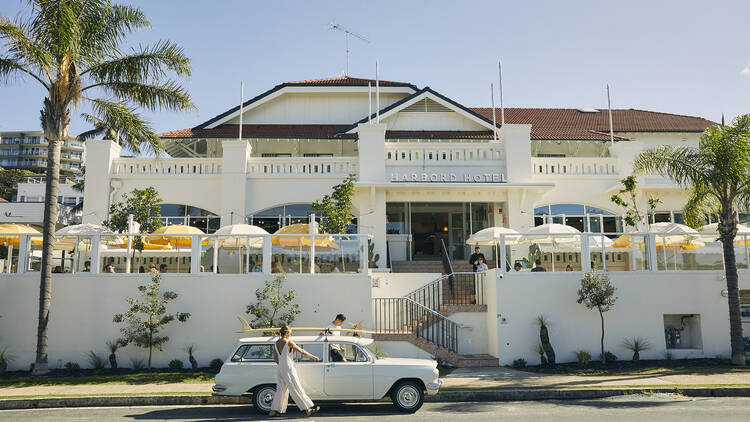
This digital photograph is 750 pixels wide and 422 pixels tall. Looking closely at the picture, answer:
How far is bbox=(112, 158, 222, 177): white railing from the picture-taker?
22281 mm

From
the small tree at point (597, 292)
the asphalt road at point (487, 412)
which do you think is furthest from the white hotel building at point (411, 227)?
the asphalt road at point (487, 412)

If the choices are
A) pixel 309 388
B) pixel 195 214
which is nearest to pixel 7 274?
pixel 195 214

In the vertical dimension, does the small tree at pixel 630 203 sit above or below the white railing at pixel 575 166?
below

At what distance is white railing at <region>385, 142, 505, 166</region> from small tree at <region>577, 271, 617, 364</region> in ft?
27.0

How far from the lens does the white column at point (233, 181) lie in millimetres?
21938

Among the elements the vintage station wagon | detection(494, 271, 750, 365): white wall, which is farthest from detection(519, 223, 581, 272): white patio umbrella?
the vintage station wagon

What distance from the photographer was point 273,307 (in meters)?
14.9

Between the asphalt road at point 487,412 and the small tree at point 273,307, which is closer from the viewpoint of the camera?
the asphalt road at point 487,412

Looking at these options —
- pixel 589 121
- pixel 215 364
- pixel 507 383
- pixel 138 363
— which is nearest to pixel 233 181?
pixel 138 363

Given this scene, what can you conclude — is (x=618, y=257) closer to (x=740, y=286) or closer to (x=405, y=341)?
(x=740, y=286)

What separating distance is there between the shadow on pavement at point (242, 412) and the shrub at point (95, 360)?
16.6 feet

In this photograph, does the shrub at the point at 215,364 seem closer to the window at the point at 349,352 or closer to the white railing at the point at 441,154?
the window at the point at 349,352

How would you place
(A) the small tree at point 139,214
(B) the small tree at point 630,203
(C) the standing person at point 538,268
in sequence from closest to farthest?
(C) the standing person at point 538,268 → (B) the small tree at point 630,203 → (A) the small tree at point 139,214

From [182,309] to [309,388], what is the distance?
6.40 metres
